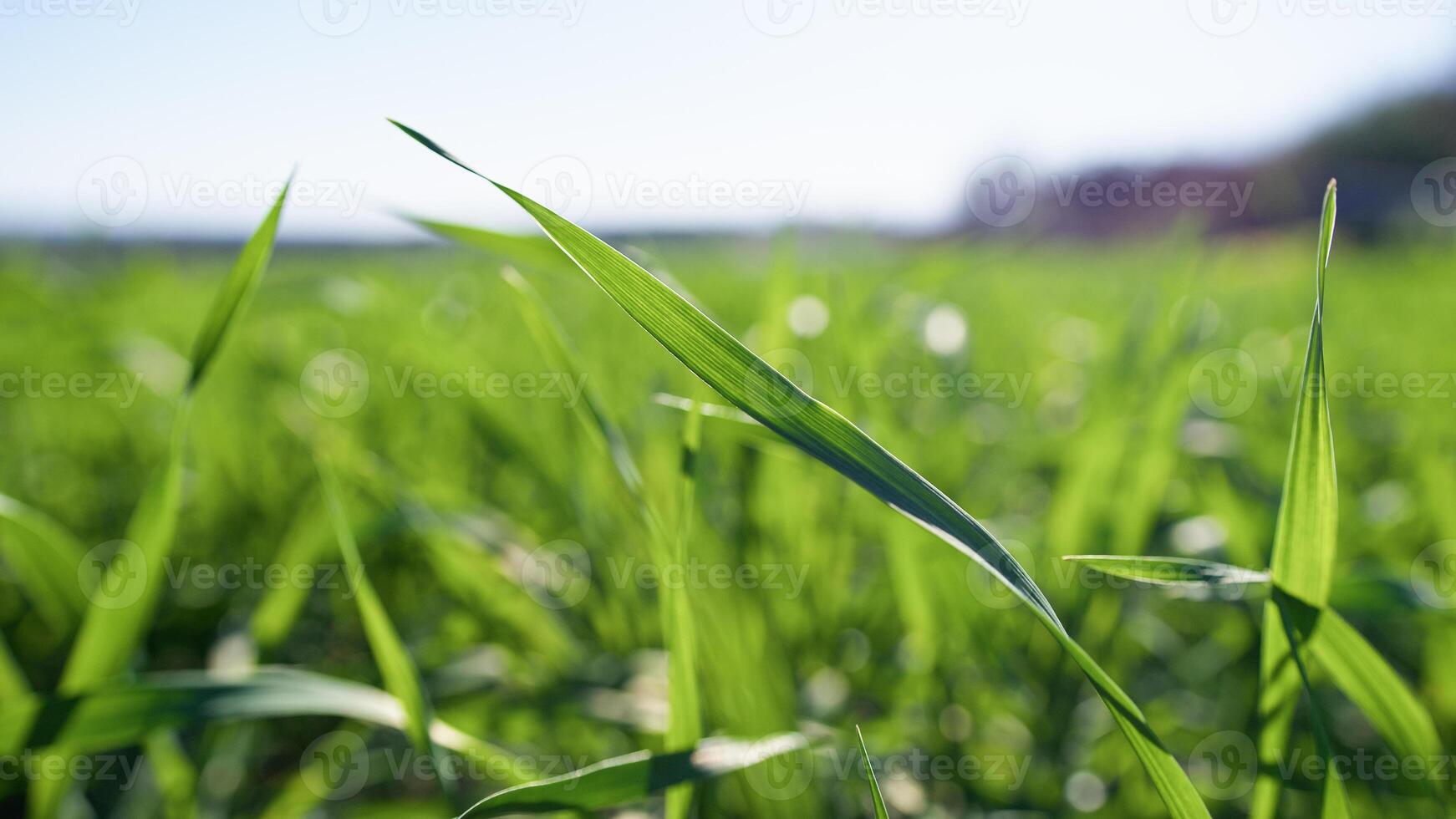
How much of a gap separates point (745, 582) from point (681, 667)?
0.95ft

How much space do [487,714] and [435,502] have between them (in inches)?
8.3

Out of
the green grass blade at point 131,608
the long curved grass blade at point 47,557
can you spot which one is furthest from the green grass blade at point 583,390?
the long curved grass blade at point 47,557

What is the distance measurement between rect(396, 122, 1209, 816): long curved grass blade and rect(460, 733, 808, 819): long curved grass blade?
14 cm

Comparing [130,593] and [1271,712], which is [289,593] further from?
[1271,712]

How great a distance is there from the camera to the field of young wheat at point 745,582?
0.34 m

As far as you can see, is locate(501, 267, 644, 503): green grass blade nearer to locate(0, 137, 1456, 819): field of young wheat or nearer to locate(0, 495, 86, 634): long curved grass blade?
locate(0, 137, 1456, 819): field of young wheat

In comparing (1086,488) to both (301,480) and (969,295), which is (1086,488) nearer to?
(301,480)

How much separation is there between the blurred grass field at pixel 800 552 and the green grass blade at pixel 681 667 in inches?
0.6

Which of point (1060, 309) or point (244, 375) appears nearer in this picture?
point (244, 375)

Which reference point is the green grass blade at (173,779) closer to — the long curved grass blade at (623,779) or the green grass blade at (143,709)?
the green grass blade at (143,709)

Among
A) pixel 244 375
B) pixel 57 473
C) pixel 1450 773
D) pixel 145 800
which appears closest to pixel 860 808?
pixel 1450 773

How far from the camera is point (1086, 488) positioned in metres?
0.62

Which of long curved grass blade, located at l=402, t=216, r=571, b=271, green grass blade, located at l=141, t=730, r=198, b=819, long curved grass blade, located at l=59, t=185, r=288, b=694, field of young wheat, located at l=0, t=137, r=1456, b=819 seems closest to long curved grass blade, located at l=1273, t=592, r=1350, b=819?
field of young wheat, located at l=0, t=137, r=1456, b=819

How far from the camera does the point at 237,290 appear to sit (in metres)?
0.36
